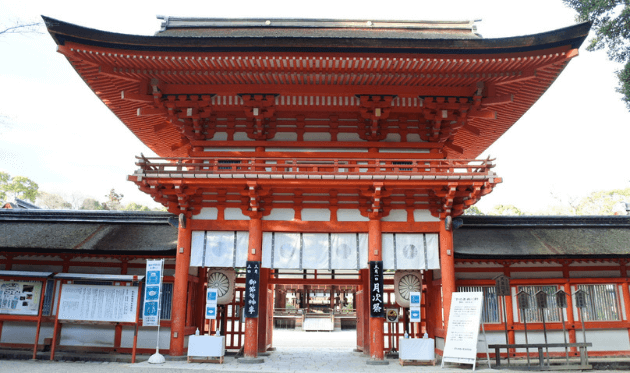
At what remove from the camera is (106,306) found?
35.0 ft

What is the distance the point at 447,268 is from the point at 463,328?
1596 mm

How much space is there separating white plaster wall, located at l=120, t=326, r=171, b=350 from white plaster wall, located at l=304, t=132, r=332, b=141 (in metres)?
6.51

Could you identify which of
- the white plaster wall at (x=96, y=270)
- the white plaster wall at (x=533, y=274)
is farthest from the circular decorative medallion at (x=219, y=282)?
the white plaster wall at (x=533, y=274)

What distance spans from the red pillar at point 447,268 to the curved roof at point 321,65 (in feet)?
10.0

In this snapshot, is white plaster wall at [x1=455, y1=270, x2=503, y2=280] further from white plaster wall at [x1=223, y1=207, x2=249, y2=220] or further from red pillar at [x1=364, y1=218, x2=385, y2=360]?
white plaster wall at [x1=223, y1=207, x2=249, y2=220]

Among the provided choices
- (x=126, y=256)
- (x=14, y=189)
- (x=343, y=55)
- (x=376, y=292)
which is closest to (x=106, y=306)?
(x=126, y=256)

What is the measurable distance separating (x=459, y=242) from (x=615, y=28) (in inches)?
450

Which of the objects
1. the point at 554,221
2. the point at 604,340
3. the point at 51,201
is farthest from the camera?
the point at 51,201

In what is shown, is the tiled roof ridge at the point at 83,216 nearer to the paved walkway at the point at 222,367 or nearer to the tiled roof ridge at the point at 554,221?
the paved walkway at the point at 222,367

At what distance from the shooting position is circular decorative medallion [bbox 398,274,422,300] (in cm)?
1215

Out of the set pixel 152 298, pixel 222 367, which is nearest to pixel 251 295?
pixel 222 367

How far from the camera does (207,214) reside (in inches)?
456

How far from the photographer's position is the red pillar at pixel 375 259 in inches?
422

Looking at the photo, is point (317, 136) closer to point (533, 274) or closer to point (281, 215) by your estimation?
point (281, 215)
